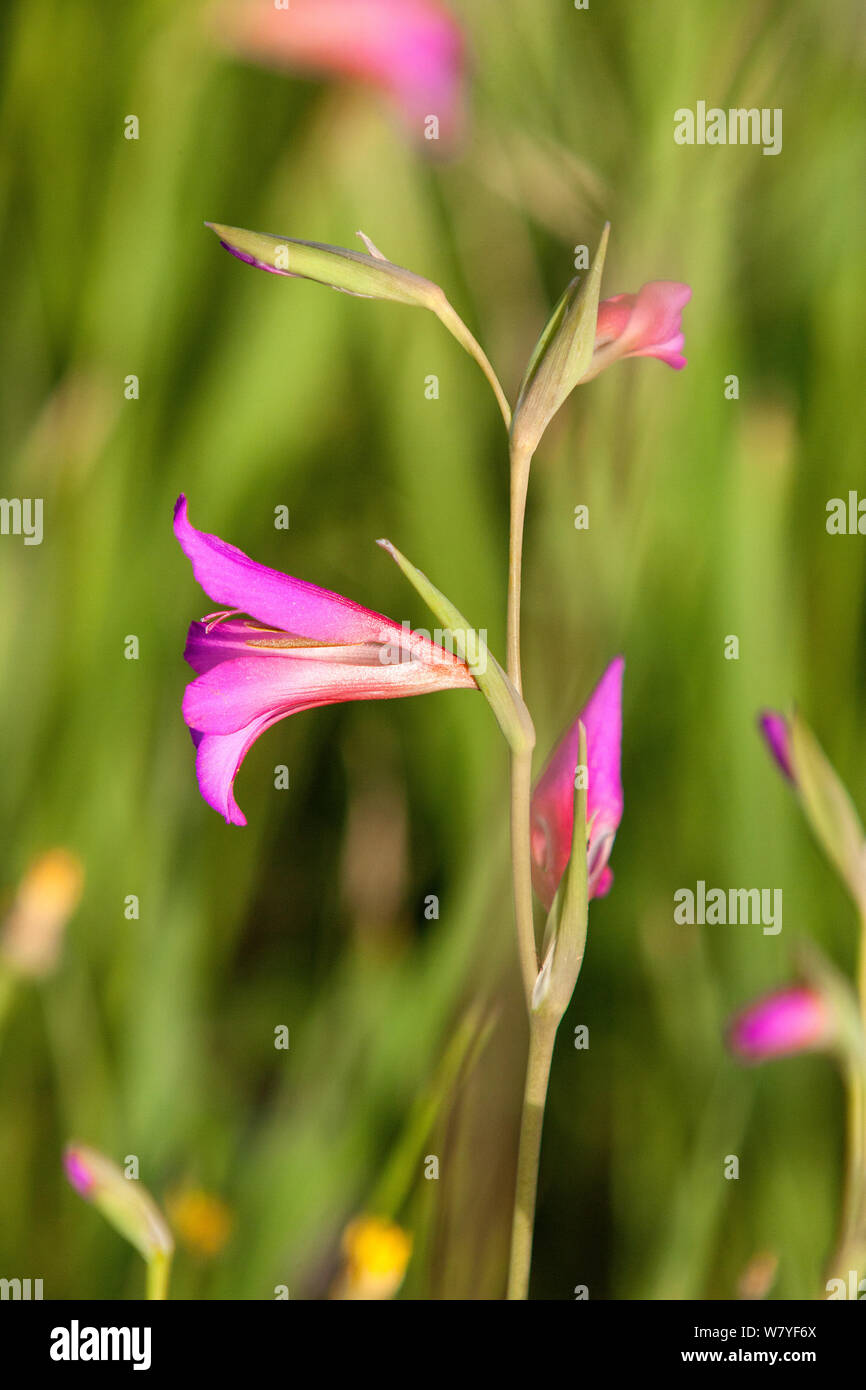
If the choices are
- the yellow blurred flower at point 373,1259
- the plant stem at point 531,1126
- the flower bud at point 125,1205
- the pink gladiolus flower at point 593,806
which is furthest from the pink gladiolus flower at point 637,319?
the yellow blurred flower at point 373,1259

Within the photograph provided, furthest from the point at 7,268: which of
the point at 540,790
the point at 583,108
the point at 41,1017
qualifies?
the point at 540,790

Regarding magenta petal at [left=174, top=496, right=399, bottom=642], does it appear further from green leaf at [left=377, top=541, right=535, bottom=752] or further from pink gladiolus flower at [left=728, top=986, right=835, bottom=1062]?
pink gladiolus flower at [left=728, top=986, right=835, bottom=1062]

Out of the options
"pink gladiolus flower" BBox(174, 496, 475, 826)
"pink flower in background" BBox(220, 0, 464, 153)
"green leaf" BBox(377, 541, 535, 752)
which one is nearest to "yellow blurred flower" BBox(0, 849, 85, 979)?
"pink gladiolus flower" BBox(174, 496, 475, 826)

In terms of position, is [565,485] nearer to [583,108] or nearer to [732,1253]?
[583,108]

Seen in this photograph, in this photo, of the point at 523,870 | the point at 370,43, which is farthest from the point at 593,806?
the point at 370,43

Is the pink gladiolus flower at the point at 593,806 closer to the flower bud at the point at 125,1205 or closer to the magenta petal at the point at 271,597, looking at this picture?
the magenta petal at the point at 271,597

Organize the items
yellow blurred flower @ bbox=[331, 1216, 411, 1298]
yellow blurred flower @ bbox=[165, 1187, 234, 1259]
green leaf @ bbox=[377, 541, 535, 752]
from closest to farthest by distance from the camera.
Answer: green leaf @ bbox=[377, 541, 535, 752] → yellow blurred flower @ bbox=[331, 1216, 411, 1298] → yellow blurred flower @ bbox=[165, 1187, 234, 1259]
